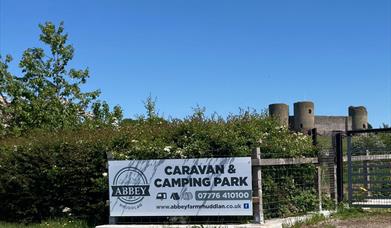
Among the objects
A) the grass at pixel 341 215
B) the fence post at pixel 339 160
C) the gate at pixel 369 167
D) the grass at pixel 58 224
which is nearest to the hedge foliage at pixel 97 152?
the grass at pixel 58 224

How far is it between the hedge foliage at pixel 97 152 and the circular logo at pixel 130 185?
1.62 feet

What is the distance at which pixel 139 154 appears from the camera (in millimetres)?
12422

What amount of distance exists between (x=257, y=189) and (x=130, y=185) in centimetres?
273

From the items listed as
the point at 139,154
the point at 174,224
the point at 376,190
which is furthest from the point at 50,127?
the point at 376,190

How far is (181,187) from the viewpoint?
457 inches

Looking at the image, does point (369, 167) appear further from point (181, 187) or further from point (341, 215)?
point (181, 187)

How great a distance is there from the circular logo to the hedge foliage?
1.62 ft

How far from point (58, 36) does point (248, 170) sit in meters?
13.9

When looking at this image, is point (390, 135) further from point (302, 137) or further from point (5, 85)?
point (5, 85)

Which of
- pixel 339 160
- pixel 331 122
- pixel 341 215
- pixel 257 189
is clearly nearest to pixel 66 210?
pixel 257 189

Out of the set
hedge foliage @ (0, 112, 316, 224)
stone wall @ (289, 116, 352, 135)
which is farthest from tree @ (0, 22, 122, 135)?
stone wall @ (289, 116, 352, 135)

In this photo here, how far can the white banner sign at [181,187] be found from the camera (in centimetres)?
1120

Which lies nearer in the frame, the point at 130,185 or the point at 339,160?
the point at 130,185

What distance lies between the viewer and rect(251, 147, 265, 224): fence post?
11102 millimetres
